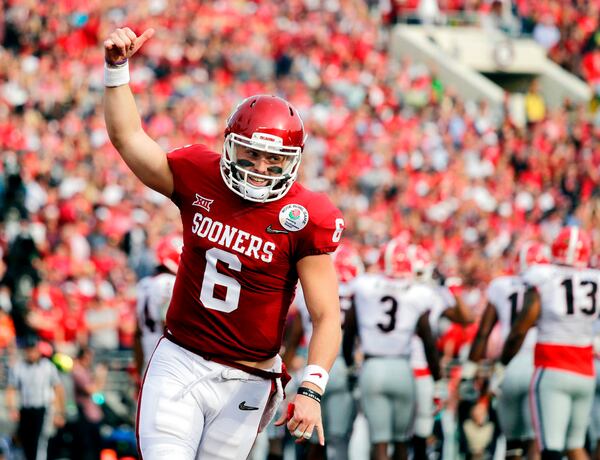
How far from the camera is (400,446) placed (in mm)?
9219

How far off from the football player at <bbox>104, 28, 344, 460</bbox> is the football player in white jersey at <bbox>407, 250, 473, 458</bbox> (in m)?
4.40

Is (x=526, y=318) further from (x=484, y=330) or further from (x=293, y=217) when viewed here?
(x=293, y=217)

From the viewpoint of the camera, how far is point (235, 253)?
195 inches

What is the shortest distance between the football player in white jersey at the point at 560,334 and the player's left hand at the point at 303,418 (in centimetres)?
401

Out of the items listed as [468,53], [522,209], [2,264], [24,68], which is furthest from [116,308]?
[468,53]

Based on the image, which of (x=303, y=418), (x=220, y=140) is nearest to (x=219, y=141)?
(x=220, y=140)

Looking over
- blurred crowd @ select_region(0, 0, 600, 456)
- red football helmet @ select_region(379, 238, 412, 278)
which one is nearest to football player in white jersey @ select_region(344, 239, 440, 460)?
red football helmet @ select_region(379, 238, 412, 278)

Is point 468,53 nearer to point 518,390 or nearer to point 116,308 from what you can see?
point 116,308

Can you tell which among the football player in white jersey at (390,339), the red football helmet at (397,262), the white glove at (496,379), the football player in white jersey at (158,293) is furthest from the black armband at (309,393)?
the white glove at (496,379)

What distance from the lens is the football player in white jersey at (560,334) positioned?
845cm

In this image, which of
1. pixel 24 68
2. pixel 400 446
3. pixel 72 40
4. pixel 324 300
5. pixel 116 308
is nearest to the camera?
pixel 324 300

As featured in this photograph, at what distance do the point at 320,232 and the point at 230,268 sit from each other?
0.37 m

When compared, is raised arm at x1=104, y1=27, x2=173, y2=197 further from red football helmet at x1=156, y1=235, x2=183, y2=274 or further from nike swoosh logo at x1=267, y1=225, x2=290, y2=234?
red football helmet at x1=156, y1=235, x2=183, y2=274

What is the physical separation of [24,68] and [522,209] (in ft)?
22.8
